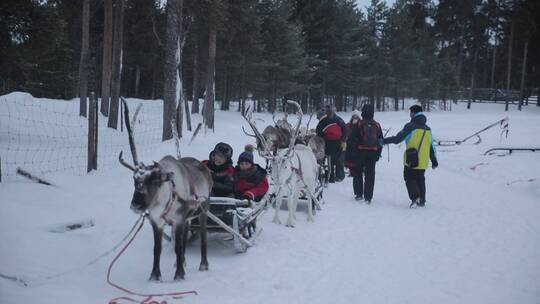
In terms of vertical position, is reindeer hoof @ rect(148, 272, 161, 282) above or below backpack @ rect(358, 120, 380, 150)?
below

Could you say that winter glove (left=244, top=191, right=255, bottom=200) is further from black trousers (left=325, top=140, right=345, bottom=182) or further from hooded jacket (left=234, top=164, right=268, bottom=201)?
black trousers (left=325, top=140, right=345, bottom=182)

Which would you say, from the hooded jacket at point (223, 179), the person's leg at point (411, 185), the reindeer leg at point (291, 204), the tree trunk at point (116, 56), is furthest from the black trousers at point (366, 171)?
the tree trunk at point (116, 56)

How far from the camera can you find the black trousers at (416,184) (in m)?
9.77

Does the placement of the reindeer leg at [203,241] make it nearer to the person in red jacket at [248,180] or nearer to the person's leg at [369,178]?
the person in red jacket at [248,180]

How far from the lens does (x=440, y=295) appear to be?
16.4 ft

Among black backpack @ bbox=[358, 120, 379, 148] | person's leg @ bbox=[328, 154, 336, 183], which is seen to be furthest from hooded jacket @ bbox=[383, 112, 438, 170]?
person's leg @ bbox=[328, 154, 336, 183]

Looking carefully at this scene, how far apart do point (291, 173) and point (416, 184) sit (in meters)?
3.36

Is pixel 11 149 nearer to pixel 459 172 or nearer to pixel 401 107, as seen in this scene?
pixel 459 172

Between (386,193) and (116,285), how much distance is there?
8.00 metres

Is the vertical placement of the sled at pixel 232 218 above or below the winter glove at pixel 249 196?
below

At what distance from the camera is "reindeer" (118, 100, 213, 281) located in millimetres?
4492

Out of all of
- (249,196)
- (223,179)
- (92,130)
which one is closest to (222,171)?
(223,179)

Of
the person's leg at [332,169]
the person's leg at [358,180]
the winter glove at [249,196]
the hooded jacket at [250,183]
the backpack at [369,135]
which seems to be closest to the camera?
the winter glove at [249,196]

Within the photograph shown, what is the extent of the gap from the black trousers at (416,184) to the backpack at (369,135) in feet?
3.02
